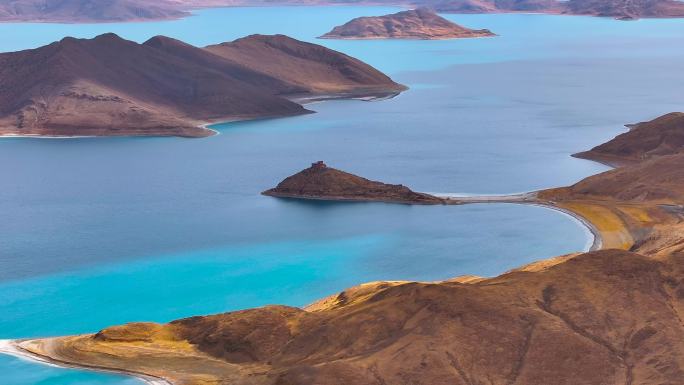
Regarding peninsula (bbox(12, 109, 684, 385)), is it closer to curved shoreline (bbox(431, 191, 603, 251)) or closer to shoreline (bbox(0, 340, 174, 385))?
shoreline (bbox(0, 340, 174, 385))

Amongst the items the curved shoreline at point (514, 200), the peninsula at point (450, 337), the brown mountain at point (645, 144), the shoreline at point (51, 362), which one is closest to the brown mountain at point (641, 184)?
the curved shoreline at point (514, 200)

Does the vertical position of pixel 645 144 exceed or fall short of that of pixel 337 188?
it exceeds it

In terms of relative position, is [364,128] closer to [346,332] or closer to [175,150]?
[175,150]

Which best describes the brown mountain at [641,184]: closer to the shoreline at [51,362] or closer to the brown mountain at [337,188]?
the brown mountain at [337,188]

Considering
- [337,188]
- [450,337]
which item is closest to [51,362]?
[450,337]

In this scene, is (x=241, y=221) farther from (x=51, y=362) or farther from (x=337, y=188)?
(x=51, y=362)

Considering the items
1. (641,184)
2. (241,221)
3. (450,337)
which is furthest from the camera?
(641,184)
